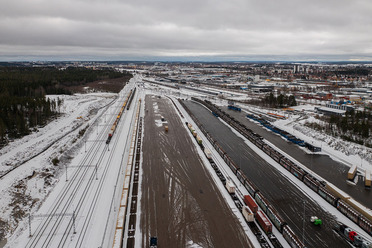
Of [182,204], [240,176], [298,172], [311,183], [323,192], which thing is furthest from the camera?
[298,172]

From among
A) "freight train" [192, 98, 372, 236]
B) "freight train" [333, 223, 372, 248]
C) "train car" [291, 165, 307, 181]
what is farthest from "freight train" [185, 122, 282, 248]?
"train car" [291, 165, 307, 181]

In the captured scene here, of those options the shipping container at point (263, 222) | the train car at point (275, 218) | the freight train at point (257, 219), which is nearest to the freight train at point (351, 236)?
the train car at point (275, 218)

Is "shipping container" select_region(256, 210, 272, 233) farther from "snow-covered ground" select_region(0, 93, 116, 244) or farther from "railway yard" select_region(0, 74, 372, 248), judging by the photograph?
"snow-covered ground" select_region(0, 93, 116, 244)

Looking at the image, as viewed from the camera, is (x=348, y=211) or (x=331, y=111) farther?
(x=331, y=111)

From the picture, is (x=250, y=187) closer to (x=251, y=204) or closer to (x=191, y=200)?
(x=251, y=204)

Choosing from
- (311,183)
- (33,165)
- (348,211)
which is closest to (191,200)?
(311,183)

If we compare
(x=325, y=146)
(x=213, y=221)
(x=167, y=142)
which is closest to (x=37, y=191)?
(x=213, y=221)

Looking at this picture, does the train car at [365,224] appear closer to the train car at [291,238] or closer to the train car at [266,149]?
the train car at [291,238]
